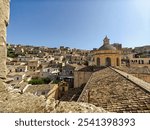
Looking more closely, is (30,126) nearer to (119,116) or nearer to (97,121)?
(97,121)

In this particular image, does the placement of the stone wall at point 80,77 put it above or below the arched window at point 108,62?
below

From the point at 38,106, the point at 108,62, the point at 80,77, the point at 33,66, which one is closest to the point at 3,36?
the point at 38,106

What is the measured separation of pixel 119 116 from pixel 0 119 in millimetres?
1343

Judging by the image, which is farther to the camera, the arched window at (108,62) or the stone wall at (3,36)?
the arched window at (108,62)

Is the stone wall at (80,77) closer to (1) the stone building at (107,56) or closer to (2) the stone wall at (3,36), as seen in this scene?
(1) the stone building at (107,56)

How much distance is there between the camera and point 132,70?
61.7 feet

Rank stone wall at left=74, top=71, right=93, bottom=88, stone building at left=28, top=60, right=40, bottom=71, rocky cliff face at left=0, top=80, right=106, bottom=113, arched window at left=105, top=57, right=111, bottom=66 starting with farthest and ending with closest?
stone building at left=28, top=60, right=40, bottom=71 → stone wall at left=74, top=71, right=93, bottom=88 → arched window at left=105, top=57, right=111, bottom=66 → rocky cliff face at left=0, top=80, right=106, bottom=113

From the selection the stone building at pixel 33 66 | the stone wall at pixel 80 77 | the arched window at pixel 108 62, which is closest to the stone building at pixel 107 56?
the arched window at pixel 108 62

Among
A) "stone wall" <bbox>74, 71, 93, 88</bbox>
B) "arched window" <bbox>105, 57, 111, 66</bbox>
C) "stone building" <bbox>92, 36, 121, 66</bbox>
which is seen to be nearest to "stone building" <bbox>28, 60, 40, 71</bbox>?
"stone wall" <bbox>74, 71, 93, 88</bbox>

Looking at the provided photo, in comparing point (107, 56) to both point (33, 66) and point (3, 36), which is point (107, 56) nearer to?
point (3, 36)

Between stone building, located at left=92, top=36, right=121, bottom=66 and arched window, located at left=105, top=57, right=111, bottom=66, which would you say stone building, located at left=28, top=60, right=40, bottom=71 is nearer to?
stone building, located at left=92, top=36, right=121, bottom=66

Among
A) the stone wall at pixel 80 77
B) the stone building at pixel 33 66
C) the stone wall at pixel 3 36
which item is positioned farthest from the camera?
the stone building at pixel 33 66

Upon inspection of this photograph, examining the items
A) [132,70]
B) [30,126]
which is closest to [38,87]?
[132,70]

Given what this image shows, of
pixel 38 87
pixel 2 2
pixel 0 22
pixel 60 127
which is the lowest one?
pixel 38 87
